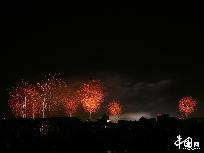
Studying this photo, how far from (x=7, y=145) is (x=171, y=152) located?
1524cm

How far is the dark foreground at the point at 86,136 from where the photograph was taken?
34.3 metres

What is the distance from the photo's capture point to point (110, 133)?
39.7 metres

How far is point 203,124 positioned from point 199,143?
14.4ft

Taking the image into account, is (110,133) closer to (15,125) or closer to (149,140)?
(149,140)

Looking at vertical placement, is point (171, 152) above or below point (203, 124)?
below

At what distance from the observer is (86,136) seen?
37.6 m

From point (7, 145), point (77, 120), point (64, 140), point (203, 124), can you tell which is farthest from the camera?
point (203, 124)

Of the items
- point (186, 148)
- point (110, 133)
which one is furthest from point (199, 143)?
point (110, 133)

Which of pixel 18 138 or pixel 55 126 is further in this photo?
pixel 55 126

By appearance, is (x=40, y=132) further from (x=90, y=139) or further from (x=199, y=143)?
(x=199, y=143)

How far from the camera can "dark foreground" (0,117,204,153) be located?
34.3m

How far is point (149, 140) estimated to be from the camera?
39.8 m

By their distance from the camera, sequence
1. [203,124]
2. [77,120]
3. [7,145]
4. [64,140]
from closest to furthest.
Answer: [7,145] → [64,140] → [77,120] → [203,124]

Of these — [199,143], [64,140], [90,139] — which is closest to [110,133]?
[90,139]
